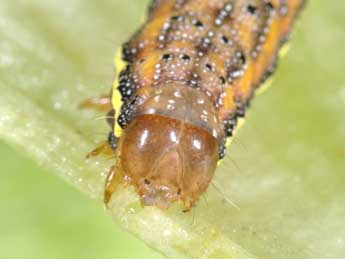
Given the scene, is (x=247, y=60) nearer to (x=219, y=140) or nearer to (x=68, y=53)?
(x=219, y=140)

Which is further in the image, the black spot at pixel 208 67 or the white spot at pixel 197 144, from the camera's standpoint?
the black spot at pixel 208 67

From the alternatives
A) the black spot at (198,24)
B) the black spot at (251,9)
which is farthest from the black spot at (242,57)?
the black spot at (251,9)

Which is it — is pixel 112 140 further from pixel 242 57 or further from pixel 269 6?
pixel 269 6

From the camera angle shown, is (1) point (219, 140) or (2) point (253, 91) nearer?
(1) point (219, 140)

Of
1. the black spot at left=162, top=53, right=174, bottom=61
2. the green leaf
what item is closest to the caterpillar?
the black spot at left=162, top=53, right=174, bottom=61

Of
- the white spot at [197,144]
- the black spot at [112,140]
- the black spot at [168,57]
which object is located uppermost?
the black spot at [168,57]

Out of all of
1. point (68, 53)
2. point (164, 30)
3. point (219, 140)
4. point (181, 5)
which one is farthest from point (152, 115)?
point (68, 53)

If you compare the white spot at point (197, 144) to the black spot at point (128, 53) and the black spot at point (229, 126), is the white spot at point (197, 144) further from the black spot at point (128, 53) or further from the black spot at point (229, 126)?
the black spot at point (128, 53)

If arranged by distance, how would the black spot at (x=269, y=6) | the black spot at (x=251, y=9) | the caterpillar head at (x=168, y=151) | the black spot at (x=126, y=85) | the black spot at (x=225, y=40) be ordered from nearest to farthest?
the caterpillar head at (x=168, y=151) → the black spot at (x=126, y=85) → the black spot at (x=225, y=40) → the black spot at (x=251, y=9) → the black spot at (x=269, y=6)
